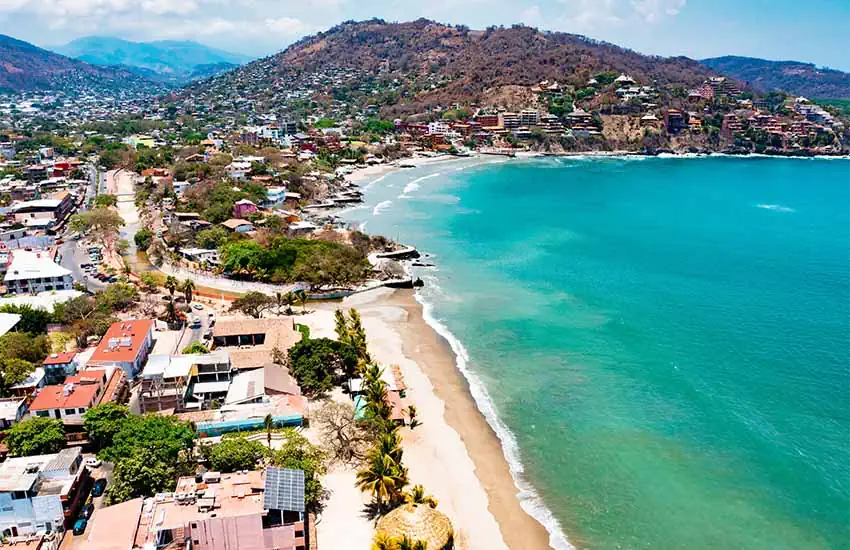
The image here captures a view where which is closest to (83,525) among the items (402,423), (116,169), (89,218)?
(402,423)

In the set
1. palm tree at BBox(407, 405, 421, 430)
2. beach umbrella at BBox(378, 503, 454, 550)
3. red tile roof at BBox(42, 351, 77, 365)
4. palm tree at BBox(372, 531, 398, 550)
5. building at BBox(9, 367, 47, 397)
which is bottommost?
palm tree at BBox(407, 405, 421, 430)

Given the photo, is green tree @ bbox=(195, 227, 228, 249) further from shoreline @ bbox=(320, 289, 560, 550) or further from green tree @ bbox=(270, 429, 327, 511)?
green tree @ bbox=(270, 429, 327, 511)

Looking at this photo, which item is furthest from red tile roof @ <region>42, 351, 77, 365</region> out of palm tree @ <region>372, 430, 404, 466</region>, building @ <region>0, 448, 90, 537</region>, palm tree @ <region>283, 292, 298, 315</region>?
palm tree @ <region>372, 430, 404, 466</region>

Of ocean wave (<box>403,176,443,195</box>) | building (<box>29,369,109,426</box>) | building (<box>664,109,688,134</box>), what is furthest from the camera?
building (<box>664,109,688,134</box>)

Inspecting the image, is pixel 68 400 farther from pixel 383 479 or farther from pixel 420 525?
pixel 420 525

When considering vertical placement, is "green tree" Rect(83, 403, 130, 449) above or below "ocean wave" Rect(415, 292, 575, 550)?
above

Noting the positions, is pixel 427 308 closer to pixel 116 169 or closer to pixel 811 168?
pixel 116 169
